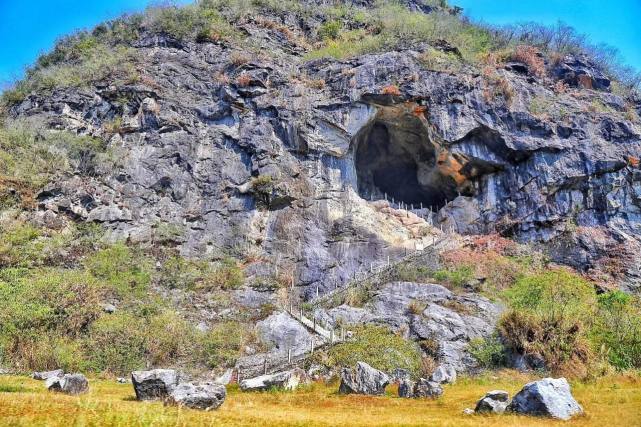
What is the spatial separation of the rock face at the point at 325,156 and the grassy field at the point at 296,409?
1546 cm

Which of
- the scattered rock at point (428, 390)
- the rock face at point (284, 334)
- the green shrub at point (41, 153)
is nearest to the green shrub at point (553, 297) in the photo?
the scattered rock at point (428, 390)

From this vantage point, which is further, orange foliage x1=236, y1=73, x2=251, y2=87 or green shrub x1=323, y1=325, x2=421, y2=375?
orange foliage x1=236, y1=73, x2=251, y2=87

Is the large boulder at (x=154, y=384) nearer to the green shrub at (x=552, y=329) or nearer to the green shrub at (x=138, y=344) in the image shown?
the green shrub at (x=138, y=344)

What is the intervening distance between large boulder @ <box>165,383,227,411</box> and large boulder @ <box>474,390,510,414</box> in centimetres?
712

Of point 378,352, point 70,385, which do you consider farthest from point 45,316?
point 378,352

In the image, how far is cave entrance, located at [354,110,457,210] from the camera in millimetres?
40844

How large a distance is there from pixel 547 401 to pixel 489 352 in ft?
33.9

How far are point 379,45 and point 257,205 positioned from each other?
1975cm

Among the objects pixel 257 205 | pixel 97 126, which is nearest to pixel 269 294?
pixel 257 205

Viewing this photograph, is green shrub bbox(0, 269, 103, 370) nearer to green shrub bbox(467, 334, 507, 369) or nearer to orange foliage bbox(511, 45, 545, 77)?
green shrub bbox(467, 334, 507, 369)

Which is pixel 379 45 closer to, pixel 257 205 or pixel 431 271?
pixel 257 205

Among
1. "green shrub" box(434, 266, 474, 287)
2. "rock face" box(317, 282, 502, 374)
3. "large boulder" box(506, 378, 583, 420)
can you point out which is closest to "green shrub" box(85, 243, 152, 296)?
"rock face" box(317, 282, 502, 374)

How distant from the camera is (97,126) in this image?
3712 centimetres

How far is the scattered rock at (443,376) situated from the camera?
19.8 meters
